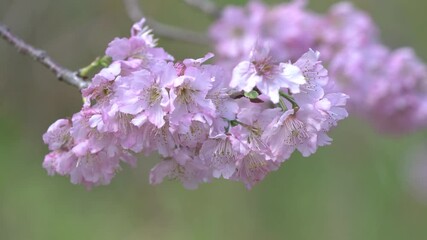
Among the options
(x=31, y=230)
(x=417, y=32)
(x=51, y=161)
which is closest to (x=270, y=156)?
(x=51, y=161)

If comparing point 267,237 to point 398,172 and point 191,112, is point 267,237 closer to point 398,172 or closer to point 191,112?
point 398,172

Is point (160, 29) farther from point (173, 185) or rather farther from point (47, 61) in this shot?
point (173, 185)

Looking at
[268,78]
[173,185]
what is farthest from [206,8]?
[173,185]

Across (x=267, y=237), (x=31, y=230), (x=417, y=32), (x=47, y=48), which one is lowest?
(x=31, y=230)

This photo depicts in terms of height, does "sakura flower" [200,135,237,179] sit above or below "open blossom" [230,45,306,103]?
below

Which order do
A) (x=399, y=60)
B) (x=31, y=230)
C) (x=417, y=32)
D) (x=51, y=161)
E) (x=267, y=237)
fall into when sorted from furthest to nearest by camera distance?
(x=417, y=32) → (x=267, y=237) → (x=31, y=230) → (x=399, y=60) → (x=51, y=161)

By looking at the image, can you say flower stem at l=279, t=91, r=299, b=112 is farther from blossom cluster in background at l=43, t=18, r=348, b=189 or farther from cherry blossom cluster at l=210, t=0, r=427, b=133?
cherry blossom cluster at l=210, t=0, r=427, b=133

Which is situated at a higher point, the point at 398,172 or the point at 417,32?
the point at 417,32

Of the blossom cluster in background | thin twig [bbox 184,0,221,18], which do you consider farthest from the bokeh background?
the blossom cluster in background
